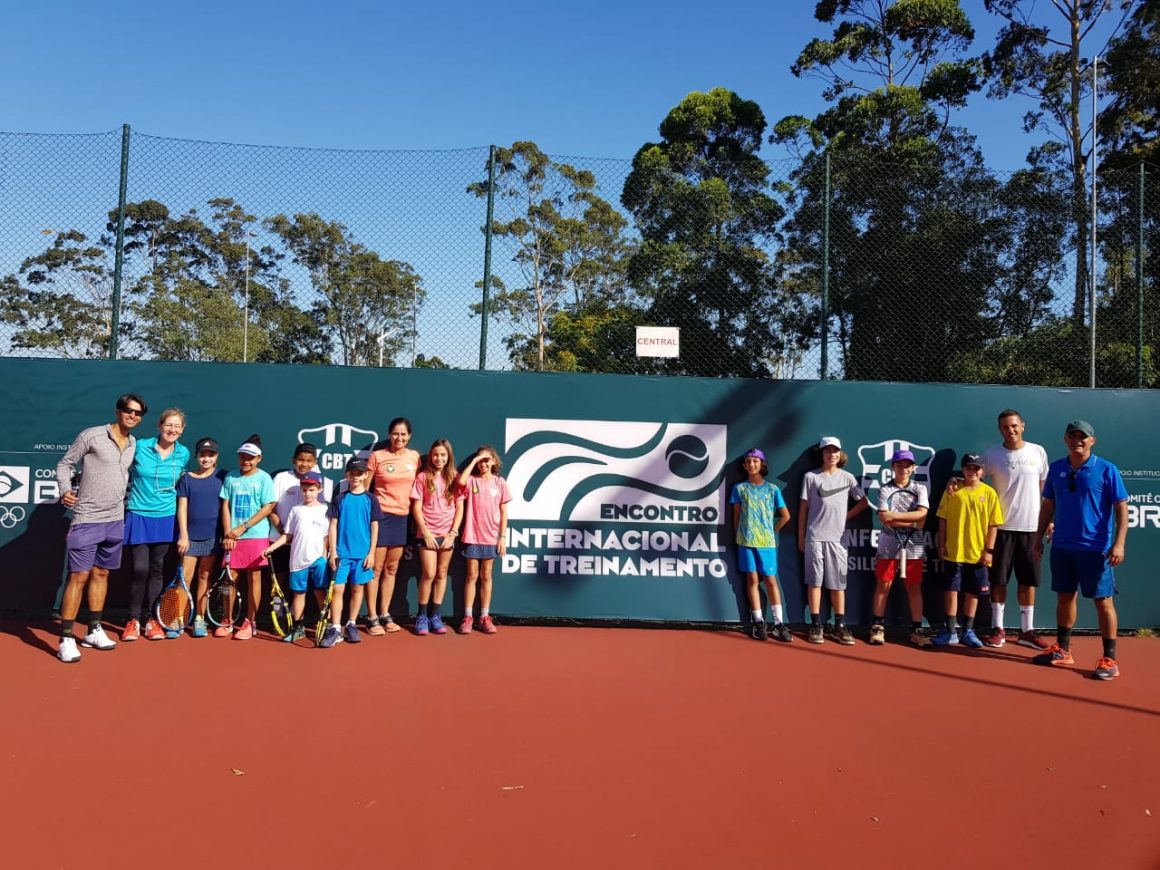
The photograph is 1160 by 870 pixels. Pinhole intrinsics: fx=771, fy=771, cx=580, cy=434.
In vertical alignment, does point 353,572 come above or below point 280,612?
above

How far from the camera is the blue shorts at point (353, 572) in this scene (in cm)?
593

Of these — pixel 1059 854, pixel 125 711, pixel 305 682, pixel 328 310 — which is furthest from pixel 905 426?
pixel 328 310

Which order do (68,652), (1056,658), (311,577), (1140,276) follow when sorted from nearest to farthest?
(68,652) → (1056,658) → (311,577) → (1140,276)

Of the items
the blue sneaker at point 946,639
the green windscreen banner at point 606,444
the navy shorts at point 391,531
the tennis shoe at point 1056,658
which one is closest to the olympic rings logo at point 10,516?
the green windscreen banner at point 606,444

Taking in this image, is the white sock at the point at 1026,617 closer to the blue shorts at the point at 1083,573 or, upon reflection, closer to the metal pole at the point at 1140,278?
the blue shorts at the point at 1083,573

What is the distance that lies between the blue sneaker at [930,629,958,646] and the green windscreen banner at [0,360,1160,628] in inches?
15.3

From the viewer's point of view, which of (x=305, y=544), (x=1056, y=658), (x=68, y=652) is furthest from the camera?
(x=305, y=544)

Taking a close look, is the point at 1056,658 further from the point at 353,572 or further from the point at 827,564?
the point at 353,572

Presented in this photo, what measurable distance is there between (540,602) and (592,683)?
1593 mm

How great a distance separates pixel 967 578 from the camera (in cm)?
622

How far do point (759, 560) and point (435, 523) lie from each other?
268cm

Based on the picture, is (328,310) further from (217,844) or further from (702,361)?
(217,844)

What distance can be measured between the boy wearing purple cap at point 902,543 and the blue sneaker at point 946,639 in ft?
0.22

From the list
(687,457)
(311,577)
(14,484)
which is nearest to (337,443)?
(311,577)
